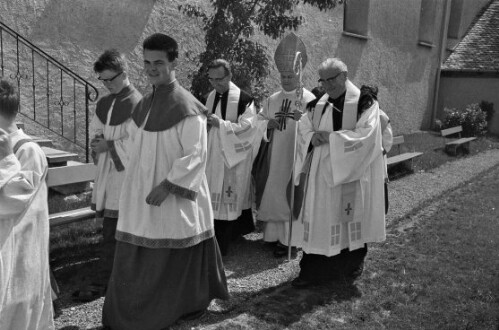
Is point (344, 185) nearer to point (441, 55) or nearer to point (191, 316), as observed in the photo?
point (191, 316)

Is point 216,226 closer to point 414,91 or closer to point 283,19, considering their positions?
point 283,19

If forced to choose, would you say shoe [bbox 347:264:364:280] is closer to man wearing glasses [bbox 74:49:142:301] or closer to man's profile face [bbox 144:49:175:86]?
man wearing glasses [bbox 74:49:142:301]

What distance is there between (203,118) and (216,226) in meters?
2.35

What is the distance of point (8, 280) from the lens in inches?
120

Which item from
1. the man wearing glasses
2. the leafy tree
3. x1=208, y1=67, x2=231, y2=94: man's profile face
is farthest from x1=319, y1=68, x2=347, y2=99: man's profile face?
the leafy tree

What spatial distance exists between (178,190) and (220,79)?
7.93 feet

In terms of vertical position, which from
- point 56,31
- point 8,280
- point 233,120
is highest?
point 56,31

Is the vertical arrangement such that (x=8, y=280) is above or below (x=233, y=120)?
below

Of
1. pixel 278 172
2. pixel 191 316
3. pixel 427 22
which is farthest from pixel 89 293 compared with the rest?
pixel 427 22

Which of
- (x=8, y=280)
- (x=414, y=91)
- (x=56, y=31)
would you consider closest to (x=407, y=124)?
(x=414, y=91)

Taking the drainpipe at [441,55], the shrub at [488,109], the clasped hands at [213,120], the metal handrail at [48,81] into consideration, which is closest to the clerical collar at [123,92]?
the clasped hands at [213,120]

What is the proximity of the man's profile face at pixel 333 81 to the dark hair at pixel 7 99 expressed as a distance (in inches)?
98.3

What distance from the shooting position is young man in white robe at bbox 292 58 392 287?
15.3 ft

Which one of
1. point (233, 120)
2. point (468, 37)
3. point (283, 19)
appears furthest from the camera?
point (468, 37)
